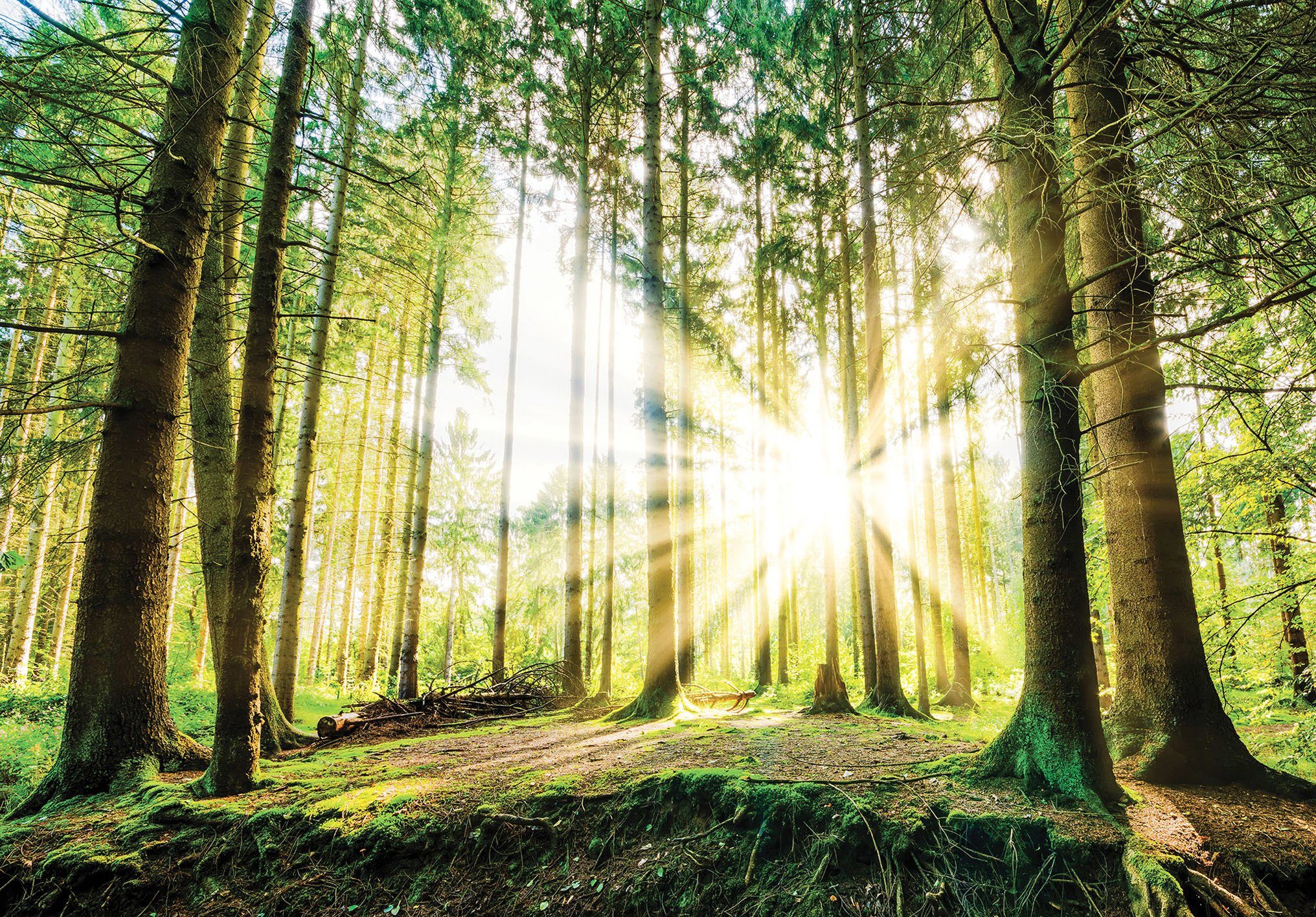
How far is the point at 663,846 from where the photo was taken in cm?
371

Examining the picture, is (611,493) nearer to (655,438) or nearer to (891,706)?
(655,438)

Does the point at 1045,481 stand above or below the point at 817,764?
above

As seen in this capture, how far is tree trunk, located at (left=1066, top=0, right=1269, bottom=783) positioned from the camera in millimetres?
3879

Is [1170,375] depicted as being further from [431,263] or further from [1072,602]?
[431,263]

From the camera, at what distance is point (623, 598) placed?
2464 centimetres

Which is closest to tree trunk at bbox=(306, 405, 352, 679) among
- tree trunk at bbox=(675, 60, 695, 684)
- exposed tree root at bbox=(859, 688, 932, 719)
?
tree trunk at bbox=(675, 60, 695, 684)

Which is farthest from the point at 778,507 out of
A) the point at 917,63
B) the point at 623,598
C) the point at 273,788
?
the point at 273,788

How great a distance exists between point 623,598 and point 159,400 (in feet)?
69.8

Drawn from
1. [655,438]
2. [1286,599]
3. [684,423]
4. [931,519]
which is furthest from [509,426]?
[1286,599]

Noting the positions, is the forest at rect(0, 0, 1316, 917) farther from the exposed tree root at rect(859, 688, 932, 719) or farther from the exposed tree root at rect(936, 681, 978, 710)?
the exposed tree root at rect(936, 681, 978, 710)

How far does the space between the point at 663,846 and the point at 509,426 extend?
→ 10.0 meters

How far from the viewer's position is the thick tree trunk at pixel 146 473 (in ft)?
14.4

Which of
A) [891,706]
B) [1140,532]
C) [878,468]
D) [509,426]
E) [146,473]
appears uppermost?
[509,426]

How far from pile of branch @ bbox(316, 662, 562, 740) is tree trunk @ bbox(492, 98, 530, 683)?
27.7 inches
